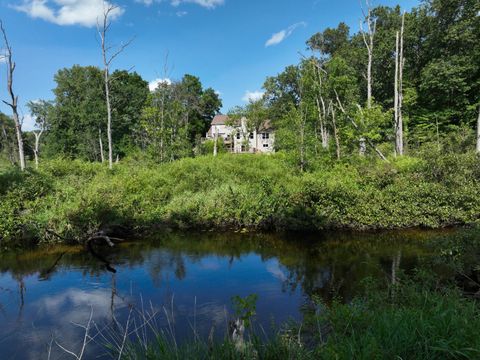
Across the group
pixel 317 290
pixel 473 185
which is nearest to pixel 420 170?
pixel 473 185

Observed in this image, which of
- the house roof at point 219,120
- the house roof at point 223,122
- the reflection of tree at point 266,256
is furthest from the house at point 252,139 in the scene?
the reflection of tree at point 266,256

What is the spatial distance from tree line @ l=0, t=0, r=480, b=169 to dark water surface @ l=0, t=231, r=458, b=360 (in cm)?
780

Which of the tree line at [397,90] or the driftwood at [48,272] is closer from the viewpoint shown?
the driftwood at [48,272]

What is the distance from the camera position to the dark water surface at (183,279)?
238 inches

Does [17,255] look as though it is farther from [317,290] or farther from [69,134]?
[69,134]

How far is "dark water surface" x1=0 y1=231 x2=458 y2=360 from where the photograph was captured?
238 inches

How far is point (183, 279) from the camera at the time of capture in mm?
8234

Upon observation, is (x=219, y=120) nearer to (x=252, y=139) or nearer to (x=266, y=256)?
(x=252, y=139)

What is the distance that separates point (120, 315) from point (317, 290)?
4.18 meters

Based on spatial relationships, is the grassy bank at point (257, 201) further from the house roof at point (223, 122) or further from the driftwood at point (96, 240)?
the house roof at point (223, 122)

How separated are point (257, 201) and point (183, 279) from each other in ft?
Answer: 17.4

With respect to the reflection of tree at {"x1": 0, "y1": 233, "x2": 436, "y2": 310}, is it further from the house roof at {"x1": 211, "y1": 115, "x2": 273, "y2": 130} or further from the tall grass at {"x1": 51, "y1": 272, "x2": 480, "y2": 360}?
the house roof at {"x1": 211, "y1": 115, "x2": 273, "y2": 130}

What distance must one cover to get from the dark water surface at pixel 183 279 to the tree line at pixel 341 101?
7797 millimetres

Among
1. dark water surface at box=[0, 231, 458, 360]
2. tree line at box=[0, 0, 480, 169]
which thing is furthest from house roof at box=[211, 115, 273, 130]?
dark water surface at box=[0, 231, 458, 360]
